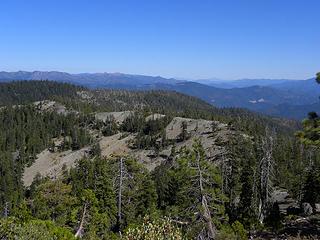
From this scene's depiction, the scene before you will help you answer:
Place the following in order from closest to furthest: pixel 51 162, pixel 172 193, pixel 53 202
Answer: pixel 172 193, pixel 53 202, pixel 51 162

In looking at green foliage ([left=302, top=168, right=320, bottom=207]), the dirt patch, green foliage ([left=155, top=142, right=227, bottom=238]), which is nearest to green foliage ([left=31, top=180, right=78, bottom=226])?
green foliage ([left=155, top=142, right=227, bottom=238])

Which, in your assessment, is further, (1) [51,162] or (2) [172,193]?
(1) [51,162]

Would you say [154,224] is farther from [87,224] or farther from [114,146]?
[114,146]

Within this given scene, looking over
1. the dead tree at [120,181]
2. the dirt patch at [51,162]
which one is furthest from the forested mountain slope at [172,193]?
the dirt patch at [51,162]

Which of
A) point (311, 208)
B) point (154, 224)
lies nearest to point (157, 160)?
point (311, 208)

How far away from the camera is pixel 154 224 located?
14492mm

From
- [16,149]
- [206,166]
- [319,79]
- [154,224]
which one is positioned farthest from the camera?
[16,149]

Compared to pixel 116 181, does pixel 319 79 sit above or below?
above

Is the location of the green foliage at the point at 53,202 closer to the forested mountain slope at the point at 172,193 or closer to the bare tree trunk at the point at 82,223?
the forested mountain slope at the point at 172,193

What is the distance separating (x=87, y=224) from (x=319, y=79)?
2718 centimetres

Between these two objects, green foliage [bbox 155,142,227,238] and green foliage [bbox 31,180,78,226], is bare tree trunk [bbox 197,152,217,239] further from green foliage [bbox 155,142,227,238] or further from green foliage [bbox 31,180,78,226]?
green foliage [bbox 31,180,78,226]

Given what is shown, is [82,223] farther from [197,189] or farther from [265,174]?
[265,174]

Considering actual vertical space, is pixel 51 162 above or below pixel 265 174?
below

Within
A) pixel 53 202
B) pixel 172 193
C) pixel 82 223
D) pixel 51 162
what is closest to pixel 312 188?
pixel 172 193
